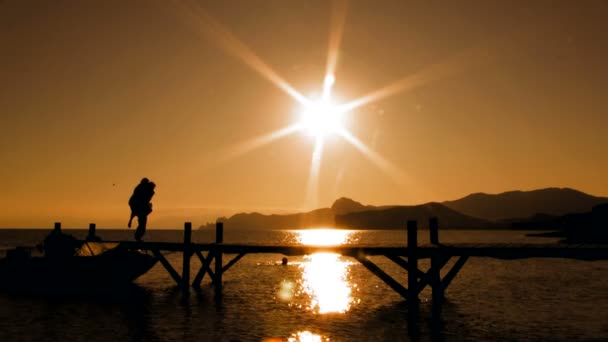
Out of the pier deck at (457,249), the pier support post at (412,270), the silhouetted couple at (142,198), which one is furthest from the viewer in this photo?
the silhouetted couple at (142,198)

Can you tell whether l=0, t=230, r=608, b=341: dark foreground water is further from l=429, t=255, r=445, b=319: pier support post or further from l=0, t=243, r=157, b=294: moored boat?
l=0, t=243, r=157, b=294: moored boat

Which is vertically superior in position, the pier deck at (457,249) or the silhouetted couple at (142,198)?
the silhouetted couple at (142,198)

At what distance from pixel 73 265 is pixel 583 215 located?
9257 centimetres

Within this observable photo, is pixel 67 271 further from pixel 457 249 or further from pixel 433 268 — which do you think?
pixel 457 249

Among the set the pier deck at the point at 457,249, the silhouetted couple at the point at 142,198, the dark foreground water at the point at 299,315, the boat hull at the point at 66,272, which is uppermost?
the silhouetted couple at the point at 142,198

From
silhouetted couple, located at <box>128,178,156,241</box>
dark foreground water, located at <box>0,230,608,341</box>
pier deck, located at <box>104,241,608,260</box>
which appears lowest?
dark foreground water, located at <box>0,230,608,341</box>

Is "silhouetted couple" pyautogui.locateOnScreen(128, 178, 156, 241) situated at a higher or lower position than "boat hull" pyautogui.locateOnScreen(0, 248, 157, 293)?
higher

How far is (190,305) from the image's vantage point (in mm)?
21641

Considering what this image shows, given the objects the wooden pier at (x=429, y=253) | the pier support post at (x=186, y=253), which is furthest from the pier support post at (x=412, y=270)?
the pier support post at (x=186, y=253)

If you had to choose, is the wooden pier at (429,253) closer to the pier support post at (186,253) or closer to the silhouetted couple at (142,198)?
the pier support post at (186,253)

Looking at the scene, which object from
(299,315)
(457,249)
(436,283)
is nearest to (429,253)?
(457,249)

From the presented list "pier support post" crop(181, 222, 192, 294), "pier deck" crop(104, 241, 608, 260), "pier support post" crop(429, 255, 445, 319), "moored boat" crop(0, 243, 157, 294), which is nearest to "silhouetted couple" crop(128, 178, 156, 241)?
"pier support post" crop(181, 222, 192, 294)

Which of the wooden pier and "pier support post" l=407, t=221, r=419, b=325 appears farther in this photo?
"pier support post" l=407, t=221, r=419, b=325

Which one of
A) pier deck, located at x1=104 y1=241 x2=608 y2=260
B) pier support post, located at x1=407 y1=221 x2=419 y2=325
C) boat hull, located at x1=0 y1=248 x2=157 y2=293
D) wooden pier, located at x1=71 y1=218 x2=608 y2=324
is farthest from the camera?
boat hull, located at x1=0 y1=248 x2=157 y2=293
